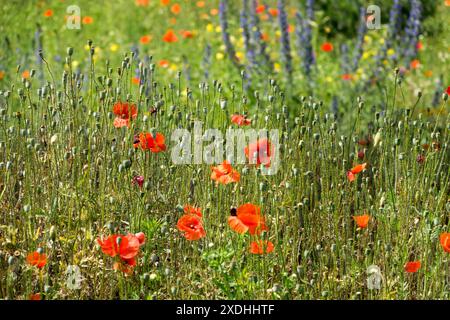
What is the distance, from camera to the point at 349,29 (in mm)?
6715

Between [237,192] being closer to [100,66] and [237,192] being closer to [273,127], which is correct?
[273,127]

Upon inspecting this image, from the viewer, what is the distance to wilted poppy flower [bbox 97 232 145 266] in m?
2.30

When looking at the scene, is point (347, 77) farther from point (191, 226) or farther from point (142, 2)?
point (191, 226)

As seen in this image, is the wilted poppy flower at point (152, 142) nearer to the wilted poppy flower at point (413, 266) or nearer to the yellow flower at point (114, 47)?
the wilted poppy flower at point (413, 266)

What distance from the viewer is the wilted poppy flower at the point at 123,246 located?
90.4 inches

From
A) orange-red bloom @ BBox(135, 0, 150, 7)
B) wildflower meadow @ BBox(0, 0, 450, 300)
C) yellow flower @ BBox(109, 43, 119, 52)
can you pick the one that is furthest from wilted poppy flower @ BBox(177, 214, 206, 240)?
orange-red bloom @ BBox(135, 0, 150, 7)

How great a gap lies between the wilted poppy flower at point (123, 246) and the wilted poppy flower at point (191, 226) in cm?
14

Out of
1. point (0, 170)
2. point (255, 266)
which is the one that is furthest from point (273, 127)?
point (0, 170)

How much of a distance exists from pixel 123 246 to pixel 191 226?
23 centimetres

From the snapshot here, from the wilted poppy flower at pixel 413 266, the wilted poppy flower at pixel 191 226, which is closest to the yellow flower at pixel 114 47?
the wilted poppy flower at pixel 191 226

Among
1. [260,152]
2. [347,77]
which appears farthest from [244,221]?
[347,77]

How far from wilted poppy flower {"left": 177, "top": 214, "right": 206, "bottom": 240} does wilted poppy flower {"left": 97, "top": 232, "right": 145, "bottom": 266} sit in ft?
0.45

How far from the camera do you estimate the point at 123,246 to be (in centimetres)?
233
